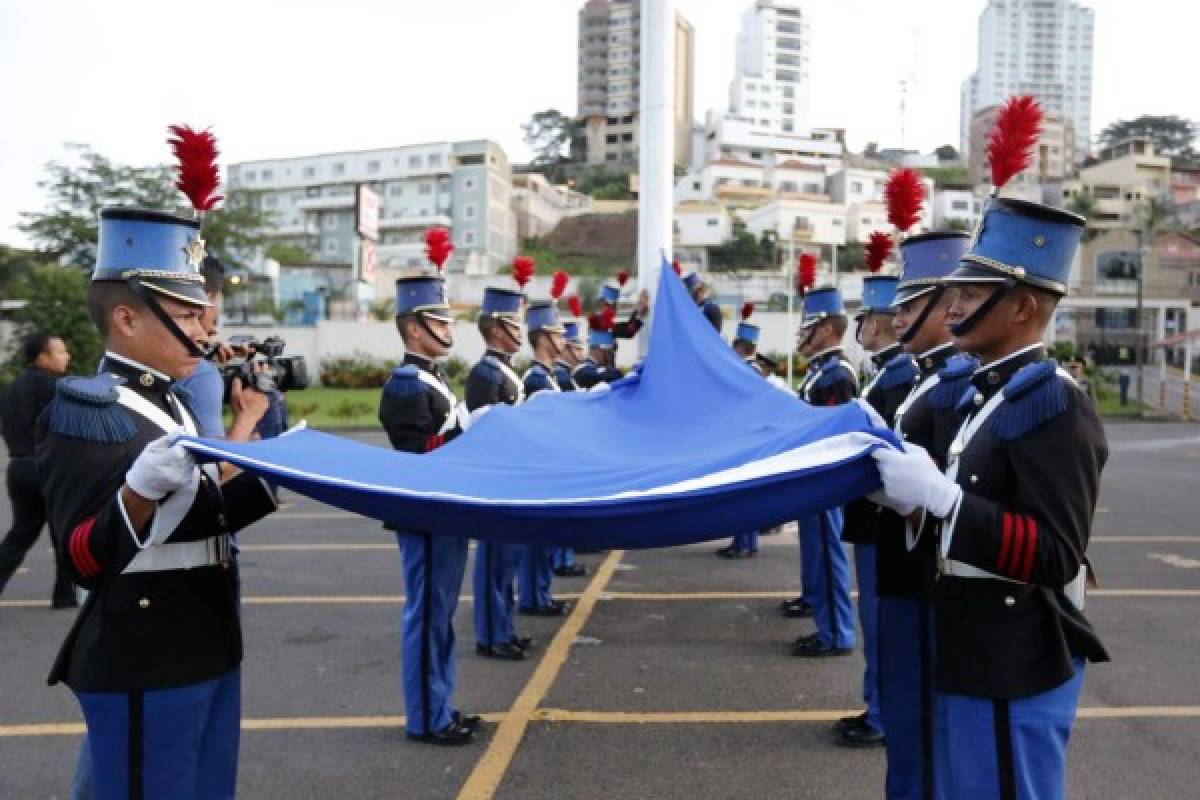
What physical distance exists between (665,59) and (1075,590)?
10224mm

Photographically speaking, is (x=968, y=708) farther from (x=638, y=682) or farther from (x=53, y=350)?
(x=53, y=350)

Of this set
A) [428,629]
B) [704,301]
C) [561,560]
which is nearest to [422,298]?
[428,629]

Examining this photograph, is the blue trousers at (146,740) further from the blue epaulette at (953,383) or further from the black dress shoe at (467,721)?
the blue epaulette at (953,383)

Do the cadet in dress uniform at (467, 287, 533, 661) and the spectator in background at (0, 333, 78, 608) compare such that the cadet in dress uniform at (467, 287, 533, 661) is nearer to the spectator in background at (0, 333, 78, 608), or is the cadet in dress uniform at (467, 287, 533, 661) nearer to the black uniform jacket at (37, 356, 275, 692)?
the black uniform jacket at (37, 356, 275, 692)

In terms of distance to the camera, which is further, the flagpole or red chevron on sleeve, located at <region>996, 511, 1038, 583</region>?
the flagpole

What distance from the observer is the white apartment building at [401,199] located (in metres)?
83.1

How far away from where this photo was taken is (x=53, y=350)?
7.81 m

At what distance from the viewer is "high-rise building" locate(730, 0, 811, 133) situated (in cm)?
12038

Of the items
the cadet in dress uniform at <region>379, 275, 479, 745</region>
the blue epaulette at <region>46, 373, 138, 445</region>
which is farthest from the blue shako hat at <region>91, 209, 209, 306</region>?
the cadet in dress uniform at <region>379, 275, 479, 745</region>

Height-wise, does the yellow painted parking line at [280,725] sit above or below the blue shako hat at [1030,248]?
below

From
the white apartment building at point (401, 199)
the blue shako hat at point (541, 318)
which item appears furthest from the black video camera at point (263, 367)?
the white apartment building at point (401, 199)

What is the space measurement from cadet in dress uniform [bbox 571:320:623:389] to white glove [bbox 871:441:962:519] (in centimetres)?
909

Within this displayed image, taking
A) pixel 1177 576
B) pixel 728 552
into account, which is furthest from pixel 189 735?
pixel 1177 576

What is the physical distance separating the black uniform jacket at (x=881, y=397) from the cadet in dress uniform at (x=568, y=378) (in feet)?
6.69
